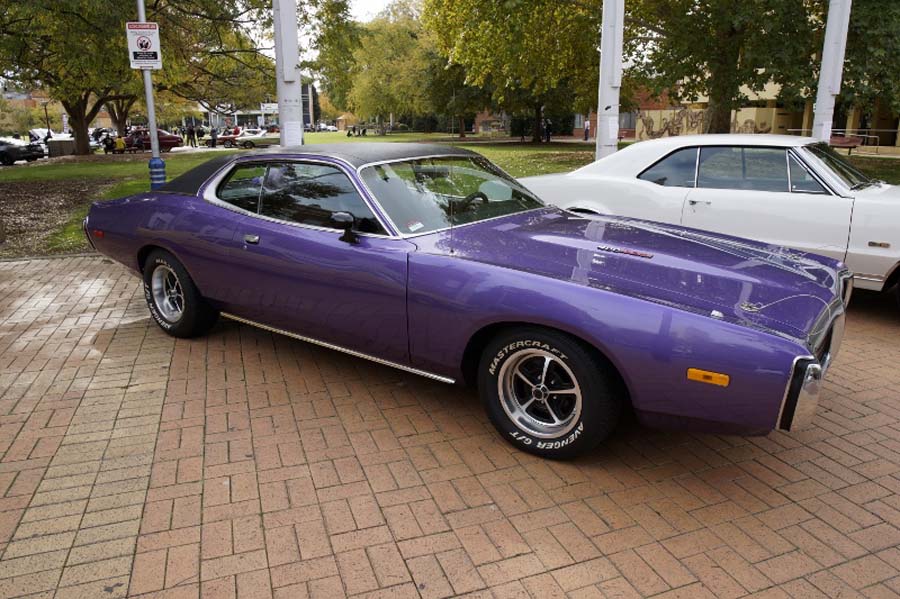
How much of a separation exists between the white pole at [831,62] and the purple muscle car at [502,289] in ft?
25.7

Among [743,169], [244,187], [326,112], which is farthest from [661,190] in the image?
[326,112]

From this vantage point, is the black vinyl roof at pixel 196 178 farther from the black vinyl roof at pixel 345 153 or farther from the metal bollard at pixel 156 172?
the metal bollard at pixel 156 172

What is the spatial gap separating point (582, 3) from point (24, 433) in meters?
17.7

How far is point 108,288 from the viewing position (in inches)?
274

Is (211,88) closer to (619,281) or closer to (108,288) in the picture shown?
(108,288)

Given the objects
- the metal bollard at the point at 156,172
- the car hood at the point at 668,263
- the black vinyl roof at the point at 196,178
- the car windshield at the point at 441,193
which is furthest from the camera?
the metal bollard at the point at 156,172

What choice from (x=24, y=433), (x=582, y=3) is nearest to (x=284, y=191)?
(x=24, y=433)

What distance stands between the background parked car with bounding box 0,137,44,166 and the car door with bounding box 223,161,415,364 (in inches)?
1220

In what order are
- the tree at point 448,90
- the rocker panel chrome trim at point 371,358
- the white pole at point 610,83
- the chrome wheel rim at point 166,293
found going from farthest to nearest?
1. the tree at point 448,90
2. the white pole at point 610,83
3. the chrome wheel rim at point 166,293
4. the rocker panel chrome trim at point 371,358

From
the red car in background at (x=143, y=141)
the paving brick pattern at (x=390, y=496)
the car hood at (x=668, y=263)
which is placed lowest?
the paving brick pattern at (x=390, y=496)

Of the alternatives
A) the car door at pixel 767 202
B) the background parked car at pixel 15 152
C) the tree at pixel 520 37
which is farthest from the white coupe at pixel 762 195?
the background parked car at pixel 15 152

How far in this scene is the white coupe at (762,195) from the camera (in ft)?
18.1

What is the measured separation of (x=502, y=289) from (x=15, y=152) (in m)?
33.5

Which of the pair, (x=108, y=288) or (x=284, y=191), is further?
(x=108, y=288)
